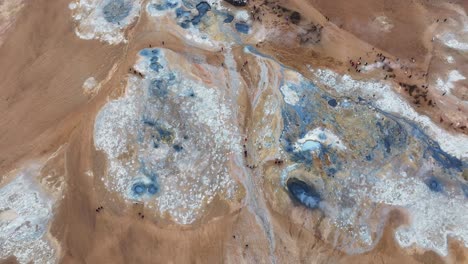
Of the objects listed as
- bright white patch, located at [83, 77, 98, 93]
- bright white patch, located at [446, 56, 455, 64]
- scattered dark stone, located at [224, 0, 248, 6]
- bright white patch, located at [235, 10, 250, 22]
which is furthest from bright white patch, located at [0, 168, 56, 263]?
bright white patch, located at [446, 56, 455, 64]

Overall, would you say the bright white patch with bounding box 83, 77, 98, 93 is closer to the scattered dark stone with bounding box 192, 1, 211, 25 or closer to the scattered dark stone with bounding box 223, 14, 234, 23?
the scattered dark stone with bounding box 192, 1, 211, 25

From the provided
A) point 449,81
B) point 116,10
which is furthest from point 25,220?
point 449,81

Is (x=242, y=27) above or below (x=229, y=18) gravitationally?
below

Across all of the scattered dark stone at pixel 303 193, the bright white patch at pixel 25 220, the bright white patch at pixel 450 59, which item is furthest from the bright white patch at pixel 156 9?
the bright white patch at pixel 450 59

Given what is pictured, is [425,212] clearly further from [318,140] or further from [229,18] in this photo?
[229,18]

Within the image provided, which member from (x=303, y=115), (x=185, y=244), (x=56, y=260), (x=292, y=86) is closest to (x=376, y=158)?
(x=303, y=115)

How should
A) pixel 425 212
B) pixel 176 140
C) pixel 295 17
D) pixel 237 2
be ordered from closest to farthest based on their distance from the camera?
pixel 425 212, pixel 176 140, pixel 295 17, pixel 237 2
